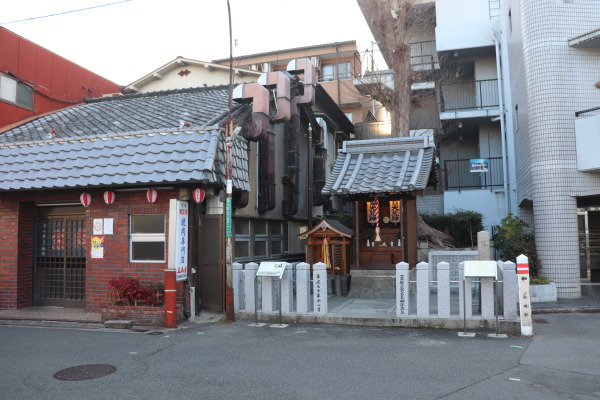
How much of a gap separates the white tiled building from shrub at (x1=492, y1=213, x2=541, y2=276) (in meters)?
0.28

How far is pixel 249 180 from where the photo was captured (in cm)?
1333

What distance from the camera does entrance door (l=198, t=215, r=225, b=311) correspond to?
11.6m

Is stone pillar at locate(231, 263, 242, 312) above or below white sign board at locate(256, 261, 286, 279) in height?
below

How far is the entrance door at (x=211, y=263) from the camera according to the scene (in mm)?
11609

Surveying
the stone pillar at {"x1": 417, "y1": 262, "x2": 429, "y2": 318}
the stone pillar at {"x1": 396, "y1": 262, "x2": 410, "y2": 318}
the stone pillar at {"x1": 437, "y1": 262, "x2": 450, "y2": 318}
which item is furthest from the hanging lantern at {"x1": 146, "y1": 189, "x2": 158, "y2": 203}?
the stone pillar at {"x1": 437, "y1": 262, "x2": 450, "y2": 318}

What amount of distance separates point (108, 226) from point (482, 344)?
28.4 feet

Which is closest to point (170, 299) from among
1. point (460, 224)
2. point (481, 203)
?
point (460, 224)

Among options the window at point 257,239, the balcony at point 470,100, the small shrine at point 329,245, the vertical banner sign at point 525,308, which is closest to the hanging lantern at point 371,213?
the small shrine at point 329,245

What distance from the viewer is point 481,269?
955 centimetres

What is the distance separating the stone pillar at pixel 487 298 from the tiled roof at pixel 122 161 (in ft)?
19.9

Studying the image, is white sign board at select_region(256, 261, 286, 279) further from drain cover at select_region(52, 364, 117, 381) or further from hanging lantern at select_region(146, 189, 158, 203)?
drain cover at select_region(52, 364, 117, 381)

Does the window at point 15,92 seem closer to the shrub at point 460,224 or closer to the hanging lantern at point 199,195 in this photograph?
the hanging lantern at point 199,195

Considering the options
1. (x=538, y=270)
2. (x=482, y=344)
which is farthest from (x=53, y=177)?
(x=538, y=270)

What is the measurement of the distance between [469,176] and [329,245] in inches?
416
